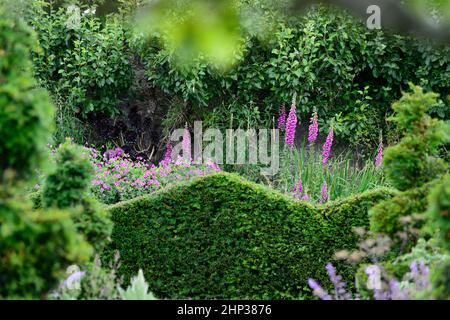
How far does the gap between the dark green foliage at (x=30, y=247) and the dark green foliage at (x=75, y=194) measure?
2.48 feet

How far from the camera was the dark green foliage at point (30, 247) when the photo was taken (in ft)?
9.02

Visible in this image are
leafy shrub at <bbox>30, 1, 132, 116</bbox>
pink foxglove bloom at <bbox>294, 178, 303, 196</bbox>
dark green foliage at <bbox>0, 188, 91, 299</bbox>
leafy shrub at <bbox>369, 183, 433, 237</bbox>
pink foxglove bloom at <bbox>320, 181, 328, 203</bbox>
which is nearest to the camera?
dark green foliage at <bbox>0, 188, 91, 299</bbox>

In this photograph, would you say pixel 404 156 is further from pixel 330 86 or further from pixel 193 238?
pixel 330 86

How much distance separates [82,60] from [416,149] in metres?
5.54

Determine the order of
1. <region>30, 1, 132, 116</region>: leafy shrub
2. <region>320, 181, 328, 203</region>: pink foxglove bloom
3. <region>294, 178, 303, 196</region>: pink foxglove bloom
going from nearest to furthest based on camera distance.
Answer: <region>320, 181, 328, 203</region>: pink foxglove bloom
<region>294, 178, 303, 196</region>: pink foxglove bloom
<region>30, 1, 132, 116</region>: leafy shrub

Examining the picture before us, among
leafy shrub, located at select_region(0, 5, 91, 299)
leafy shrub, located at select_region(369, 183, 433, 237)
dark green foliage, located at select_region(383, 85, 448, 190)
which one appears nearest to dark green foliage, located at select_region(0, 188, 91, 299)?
leafy shrub, located at select_region(0, 5, 91, 299)

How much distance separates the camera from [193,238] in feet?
17.3

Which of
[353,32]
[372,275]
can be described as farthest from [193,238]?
[353,32]

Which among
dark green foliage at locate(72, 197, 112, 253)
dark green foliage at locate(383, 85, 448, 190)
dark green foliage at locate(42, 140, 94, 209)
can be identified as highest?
dark green foliage at locate(383, 85, 448, 190)

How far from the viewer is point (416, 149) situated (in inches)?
155

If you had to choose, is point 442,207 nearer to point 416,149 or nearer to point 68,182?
point 416,149

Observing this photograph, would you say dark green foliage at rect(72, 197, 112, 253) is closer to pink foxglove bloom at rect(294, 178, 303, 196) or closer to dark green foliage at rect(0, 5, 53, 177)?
dark green foliage at rect(0, 5, 53, 177)

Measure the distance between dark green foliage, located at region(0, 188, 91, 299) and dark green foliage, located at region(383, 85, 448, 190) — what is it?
6.47 feet

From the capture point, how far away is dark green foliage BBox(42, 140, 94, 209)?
12.1 ft
